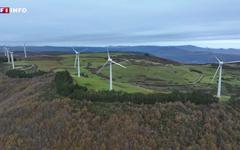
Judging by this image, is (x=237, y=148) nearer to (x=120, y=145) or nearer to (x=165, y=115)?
(x=165, y=115)

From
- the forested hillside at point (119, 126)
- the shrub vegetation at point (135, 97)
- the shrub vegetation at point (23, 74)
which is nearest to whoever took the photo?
the forested hillside at point (119, 126)

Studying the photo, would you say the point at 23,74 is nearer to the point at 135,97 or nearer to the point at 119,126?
the point at 135,97

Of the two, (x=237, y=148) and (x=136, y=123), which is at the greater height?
(x=136, y=123)

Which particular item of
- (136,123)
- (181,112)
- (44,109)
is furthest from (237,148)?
(44,109)

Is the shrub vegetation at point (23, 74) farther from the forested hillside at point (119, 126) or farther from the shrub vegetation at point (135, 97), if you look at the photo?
the forested hillside at point (119, 126)

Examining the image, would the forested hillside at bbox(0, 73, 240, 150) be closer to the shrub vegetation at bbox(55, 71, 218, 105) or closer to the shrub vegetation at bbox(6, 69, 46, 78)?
the shrub vegetation at bbox(55, 71, 218, 105)

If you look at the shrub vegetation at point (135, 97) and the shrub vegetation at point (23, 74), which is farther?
the shrub vegetation at point (23, 74)

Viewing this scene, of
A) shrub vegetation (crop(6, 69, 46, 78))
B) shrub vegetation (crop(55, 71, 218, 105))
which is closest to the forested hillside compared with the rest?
shrub vegetation (crop(55, 71, 218, 105))

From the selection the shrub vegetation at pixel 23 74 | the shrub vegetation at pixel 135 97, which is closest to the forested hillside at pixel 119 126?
the shrub vegetation at pixel 135 97
